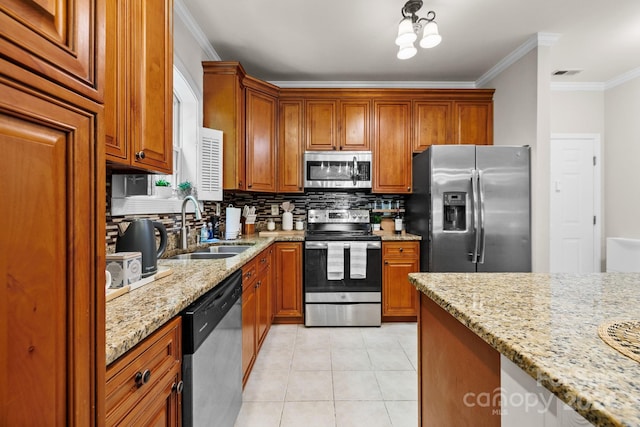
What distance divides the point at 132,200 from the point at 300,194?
224 centimetres

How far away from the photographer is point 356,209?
12.5 ft

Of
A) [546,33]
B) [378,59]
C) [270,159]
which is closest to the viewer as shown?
[546,33]

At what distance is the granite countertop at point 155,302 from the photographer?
2.56ft

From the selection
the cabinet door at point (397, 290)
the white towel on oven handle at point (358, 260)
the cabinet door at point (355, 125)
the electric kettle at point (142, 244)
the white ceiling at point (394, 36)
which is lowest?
the cabinet door at point (397, 290)

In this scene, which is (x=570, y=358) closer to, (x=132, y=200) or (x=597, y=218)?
(x=132, y=200)

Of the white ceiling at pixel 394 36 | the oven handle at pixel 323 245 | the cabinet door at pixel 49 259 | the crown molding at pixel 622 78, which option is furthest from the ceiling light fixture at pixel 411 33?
the crown molding at pixel 622 78

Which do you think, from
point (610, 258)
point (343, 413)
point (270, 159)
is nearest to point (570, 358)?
point (343, 413)

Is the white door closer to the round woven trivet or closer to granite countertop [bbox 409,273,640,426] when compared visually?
granite countertop [bbox 409,273,640,426]

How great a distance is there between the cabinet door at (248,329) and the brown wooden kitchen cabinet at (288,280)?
897 mm

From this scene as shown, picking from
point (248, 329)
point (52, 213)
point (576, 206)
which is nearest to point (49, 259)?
point (52, 213)

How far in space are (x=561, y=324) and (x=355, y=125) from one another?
306cm

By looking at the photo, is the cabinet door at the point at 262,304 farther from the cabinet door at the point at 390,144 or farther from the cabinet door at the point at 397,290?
the cabinet door at the point at 390,144

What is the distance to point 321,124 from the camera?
3529mm

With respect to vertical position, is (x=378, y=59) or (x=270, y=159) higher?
(x=378, y=59)
